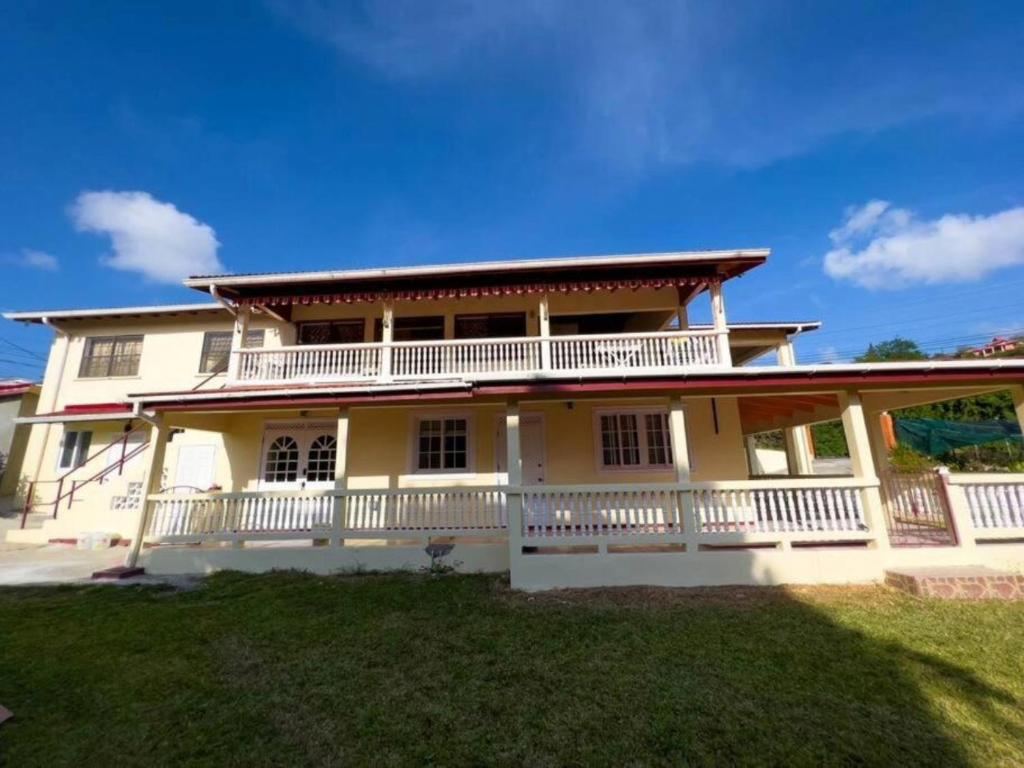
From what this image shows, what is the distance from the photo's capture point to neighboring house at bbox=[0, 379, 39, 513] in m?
14.8

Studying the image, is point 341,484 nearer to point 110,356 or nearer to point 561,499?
point 561,499

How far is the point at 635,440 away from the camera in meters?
10.5

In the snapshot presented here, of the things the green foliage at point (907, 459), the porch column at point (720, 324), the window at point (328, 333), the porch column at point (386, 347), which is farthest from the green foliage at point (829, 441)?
the window at point (328, 333)

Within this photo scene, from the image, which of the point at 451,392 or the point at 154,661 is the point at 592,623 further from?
the point at 154,661

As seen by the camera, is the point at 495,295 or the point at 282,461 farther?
the point at 282,461

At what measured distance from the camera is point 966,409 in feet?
71.7

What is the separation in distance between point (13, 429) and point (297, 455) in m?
12.7

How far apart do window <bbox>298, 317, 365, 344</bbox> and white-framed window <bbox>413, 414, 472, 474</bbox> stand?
3.44 m

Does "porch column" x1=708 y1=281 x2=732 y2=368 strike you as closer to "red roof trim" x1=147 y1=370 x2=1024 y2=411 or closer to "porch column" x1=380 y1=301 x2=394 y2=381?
"red roof trim" x1=147 y1=370 x2=1024 y2=411

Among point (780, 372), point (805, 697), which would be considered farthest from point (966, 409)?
point (805, 697)

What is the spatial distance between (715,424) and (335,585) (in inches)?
336

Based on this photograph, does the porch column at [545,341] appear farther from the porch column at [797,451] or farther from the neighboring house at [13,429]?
the neighboring house at [13,429]

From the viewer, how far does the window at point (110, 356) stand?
46.0 ft

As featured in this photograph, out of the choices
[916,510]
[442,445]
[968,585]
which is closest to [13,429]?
[442,445]
